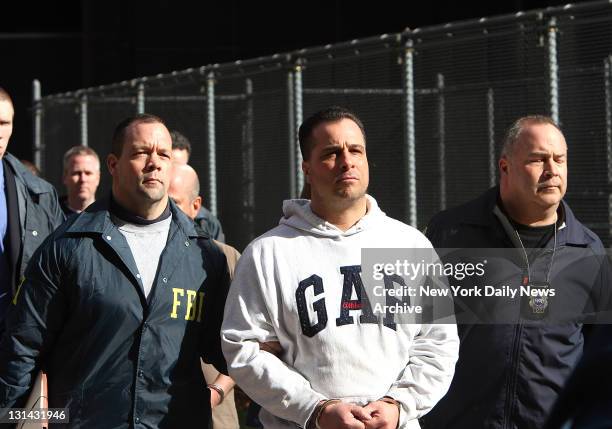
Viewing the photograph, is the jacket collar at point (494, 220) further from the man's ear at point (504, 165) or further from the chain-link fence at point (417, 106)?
the chain-link fence at point (417, 106)

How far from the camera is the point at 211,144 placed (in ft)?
34.6

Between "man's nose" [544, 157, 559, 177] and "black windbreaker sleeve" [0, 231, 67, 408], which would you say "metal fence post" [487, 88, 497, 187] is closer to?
"man's nose" [544, 157, 559, 177]

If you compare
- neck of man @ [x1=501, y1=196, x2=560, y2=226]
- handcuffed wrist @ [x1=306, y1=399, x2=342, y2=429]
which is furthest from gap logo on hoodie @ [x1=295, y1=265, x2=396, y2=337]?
neck of man @ [x1=501, y1=196, x2=560, y2=226]

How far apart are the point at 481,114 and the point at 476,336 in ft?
9.92

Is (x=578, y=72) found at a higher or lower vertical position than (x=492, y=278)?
higher

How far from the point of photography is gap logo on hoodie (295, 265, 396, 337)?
4.15m

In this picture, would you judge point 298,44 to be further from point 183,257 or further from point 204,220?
point 183,257

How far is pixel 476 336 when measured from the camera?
4.94 metres

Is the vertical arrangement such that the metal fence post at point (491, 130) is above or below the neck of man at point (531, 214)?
above

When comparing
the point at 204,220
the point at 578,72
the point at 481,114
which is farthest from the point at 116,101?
the point at 578,72

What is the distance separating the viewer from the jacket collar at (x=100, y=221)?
177 inches

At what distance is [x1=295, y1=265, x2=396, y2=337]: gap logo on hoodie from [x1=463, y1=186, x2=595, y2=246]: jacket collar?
1.05m

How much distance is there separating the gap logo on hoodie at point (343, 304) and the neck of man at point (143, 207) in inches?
32.4

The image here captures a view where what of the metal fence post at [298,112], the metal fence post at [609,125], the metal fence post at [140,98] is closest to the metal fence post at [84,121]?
the metal fence post at [140,98]
